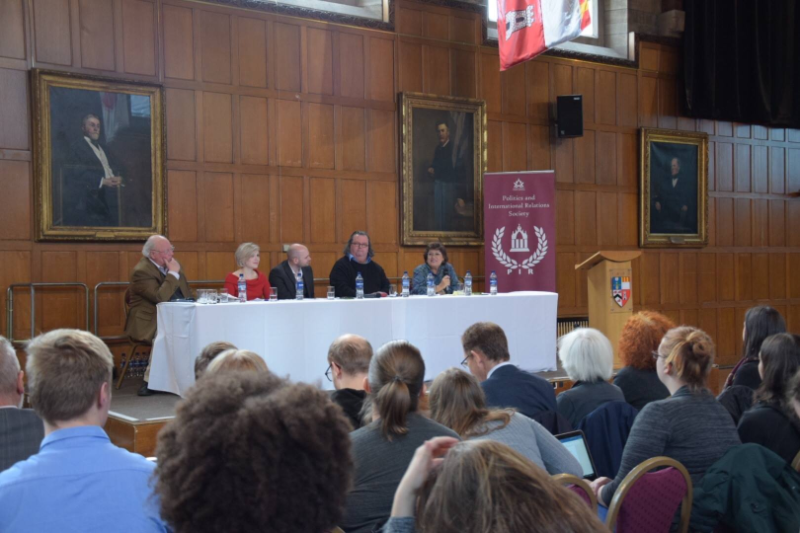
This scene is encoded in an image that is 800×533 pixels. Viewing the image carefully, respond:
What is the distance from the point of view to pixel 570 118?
10500 millimetres

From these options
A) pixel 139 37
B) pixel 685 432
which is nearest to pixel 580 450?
pixel 685 432

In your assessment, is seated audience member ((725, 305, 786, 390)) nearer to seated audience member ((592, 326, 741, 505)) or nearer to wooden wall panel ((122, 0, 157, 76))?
seated audience member ((592, 326, 741, 505))

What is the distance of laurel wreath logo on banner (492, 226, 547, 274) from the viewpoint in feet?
30.9

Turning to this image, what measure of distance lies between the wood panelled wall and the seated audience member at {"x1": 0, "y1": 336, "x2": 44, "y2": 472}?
5.27m

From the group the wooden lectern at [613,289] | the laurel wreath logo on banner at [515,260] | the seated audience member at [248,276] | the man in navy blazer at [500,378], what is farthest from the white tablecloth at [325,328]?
the man in navy blazer at [500,378]

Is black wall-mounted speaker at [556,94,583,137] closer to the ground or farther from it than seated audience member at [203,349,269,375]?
farther from it

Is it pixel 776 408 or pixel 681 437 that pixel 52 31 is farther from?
pixel 776 408

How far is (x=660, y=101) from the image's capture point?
452 inches

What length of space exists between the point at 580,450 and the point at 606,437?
310 mm

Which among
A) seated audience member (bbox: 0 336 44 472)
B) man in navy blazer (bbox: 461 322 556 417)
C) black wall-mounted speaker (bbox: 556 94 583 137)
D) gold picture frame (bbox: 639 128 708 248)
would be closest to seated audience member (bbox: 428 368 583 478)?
man in navy blazer (bbox: 461 322 556 417)

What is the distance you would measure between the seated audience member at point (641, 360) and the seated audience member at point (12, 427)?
8.89 ft

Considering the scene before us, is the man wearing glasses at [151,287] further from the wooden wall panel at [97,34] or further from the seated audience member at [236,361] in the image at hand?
the seated audience member at [236,361]

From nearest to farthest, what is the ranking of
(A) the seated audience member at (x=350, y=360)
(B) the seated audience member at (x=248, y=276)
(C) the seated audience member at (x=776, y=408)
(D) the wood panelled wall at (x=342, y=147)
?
(C) the seated audience member at (x=776, y=408)
(A) the seated audience member at (x=350, y=360)
(B) the seated audience member at (x=248, y=276)
(D) the wood panelled wall at (x=342, y=147)

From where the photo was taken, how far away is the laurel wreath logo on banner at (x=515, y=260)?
943cm
